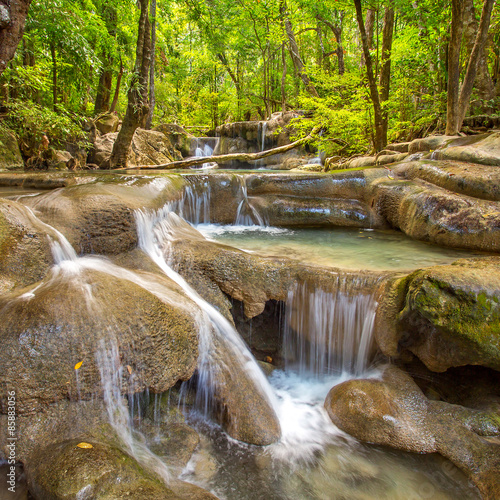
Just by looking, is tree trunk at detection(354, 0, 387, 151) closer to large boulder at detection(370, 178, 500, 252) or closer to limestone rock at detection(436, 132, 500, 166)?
limestone rock at detection(436, 132, 500, 166)

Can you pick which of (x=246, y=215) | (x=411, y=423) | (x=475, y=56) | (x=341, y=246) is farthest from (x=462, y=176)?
(x=411, y=423)

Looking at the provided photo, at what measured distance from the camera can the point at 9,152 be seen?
9.44 m

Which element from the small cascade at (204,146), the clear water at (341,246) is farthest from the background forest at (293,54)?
the clear water at (341,246)

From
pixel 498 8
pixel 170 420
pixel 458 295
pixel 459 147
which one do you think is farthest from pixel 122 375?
pixel 498 8

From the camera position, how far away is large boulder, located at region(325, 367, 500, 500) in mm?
2625

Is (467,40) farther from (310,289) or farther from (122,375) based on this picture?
(122,375)

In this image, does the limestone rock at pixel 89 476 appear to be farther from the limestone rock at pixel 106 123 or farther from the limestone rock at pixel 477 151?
the limestone rock at pixel 106 123

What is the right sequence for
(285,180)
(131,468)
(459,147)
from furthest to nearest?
(285,180), (459,147), (131,468)

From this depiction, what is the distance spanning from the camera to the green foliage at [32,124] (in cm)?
802

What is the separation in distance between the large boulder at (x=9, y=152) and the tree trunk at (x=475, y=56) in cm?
1168

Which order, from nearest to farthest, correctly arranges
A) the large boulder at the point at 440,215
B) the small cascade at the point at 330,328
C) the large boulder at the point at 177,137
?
the small cascade at the point at 330,328, the large boulder at the point at 440,215, the large boulder at the point at 177,137

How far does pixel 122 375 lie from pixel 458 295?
298cm

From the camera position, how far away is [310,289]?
3867 mm

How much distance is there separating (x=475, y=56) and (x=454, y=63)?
499mm
